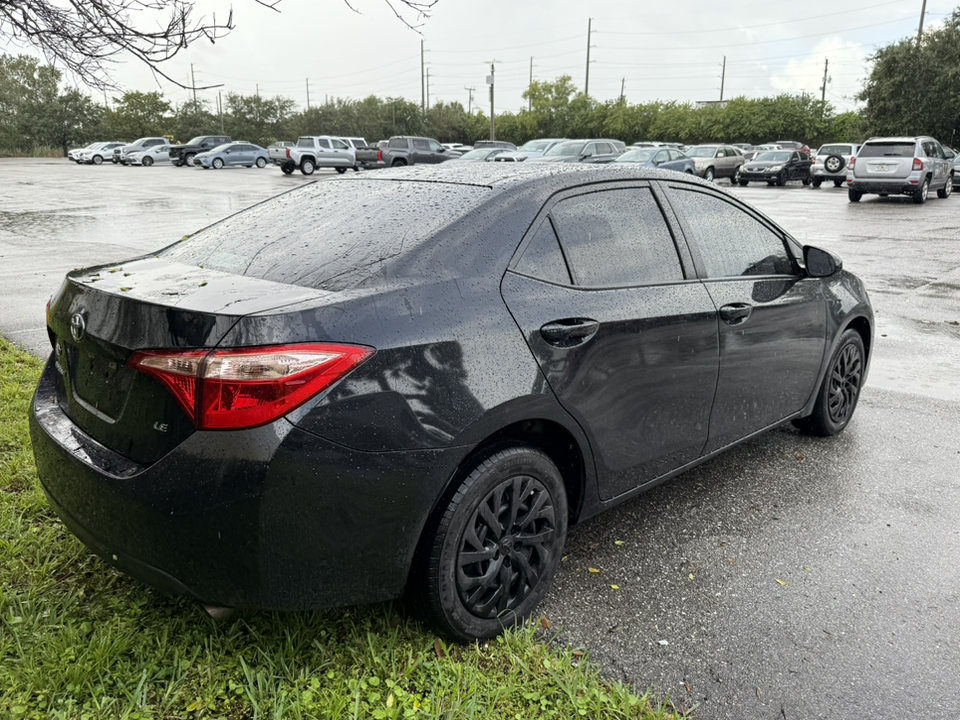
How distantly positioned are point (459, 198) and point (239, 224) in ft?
3.37

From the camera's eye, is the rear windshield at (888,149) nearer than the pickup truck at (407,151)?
Yes

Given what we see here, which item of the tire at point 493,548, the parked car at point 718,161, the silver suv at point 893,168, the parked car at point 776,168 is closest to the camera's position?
the tire at point 493,548

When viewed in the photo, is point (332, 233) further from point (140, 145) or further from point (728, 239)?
point (140, 145)

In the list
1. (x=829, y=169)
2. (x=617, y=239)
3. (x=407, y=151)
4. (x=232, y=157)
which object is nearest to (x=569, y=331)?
(x=617, y=239)

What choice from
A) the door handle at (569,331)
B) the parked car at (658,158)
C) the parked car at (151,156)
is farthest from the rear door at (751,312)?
the parked car at (151,156)

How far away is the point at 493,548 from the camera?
268cm

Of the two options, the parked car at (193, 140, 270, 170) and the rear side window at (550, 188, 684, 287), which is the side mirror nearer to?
the rear side window at (550, 188, 684, 287)

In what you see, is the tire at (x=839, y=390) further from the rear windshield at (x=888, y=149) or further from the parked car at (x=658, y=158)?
the parked car at (x=658, y=158)

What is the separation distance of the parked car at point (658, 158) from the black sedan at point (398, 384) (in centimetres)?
2430

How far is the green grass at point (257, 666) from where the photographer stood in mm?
2350

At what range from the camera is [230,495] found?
2.15 metres

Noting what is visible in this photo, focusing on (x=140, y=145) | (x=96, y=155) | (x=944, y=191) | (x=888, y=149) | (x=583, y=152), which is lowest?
(x=944, y=191)

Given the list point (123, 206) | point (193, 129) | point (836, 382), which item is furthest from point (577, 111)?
point (836, 382)

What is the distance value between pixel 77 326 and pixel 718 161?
3413 centimetres
